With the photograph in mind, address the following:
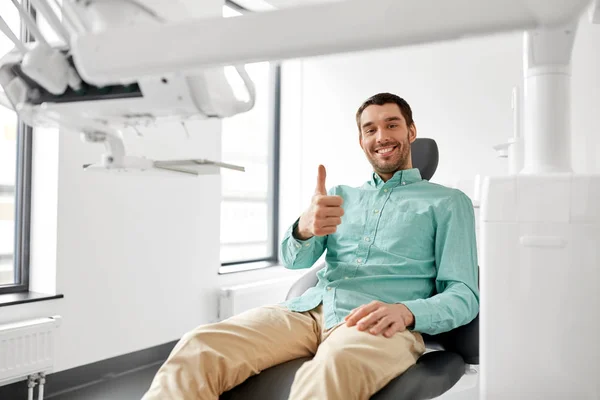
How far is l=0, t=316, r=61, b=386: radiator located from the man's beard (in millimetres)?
1407

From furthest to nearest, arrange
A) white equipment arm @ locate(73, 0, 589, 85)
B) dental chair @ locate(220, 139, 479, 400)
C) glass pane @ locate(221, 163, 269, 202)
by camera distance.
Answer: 1. glass pane @ locate(221, 163, 269, 202)
2. dental chair @ locate(220, 139, 479, 400)
3. white equipment arm @ locate(73, 0, 589, 85)

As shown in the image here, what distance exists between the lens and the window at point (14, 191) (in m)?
2.28

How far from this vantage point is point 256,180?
156 inches

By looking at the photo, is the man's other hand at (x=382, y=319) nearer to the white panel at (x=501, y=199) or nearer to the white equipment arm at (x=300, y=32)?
the white panel at (x=501, y=199)

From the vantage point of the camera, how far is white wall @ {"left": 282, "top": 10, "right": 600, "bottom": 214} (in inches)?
109

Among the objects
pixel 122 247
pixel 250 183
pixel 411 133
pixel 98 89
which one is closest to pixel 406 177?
pixel 411 133

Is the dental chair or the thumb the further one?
the thumb

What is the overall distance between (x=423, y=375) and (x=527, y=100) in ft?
2.06

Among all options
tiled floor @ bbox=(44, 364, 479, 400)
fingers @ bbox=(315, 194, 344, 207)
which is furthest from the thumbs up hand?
tiled floor @ bbox=(44, 364, 479, 400)

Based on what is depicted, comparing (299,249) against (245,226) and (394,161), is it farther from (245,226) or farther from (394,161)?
(245,226)

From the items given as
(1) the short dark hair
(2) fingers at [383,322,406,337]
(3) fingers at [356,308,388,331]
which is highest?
(1) the short dark hair

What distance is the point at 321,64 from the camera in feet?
12.4

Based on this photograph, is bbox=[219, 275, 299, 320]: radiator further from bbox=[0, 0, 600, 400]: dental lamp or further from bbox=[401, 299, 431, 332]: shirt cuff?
bbox=[0, 0, 600, 400]: dental lamp

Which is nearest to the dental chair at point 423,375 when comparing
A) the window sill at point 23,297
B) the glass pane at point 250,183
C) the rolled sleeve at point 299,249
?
the rolled sleeve at point 299,249
